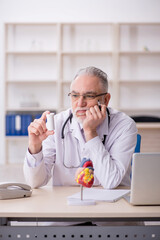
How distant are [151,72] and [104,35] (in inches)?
41.1

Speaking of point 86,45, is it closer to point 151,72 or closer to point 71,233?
point 151,72

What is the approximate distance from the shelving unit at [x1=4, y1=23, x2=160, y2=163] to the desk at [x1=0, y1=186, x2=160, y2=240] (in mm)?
4813

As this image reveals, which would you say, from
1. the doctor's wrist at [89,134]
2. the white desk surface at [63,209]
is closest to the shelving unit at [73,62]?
the doctor's wrist at [89,134]

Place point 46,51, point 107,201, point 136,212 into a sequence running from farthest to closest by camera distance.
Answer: point 46,51
point 107,201
point 136,212

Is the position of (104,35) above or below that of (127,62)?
above

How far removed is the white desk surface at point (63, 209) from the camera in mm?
1336

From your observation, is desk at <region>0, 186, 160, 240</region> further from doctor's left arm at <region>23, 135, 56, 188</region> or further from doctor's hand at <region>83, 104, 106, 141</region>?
doctor's hand at <region>83, 104, 106, 141</region>

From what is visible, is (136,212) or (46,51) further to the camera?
(46,51)

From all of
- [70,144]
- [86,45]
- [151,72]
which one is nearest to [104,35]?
[86,45]

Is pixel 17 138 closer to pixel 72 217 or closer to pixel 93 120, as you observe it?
pixel 93 120

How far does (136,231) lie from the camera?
4.76 ft

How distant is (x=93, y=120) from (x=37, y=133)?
33cm

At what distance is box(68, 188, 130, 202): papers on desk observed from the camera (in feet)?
5.07

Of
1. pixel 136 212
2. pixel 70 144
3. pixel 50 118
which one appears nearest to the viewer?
pixel 136 212
